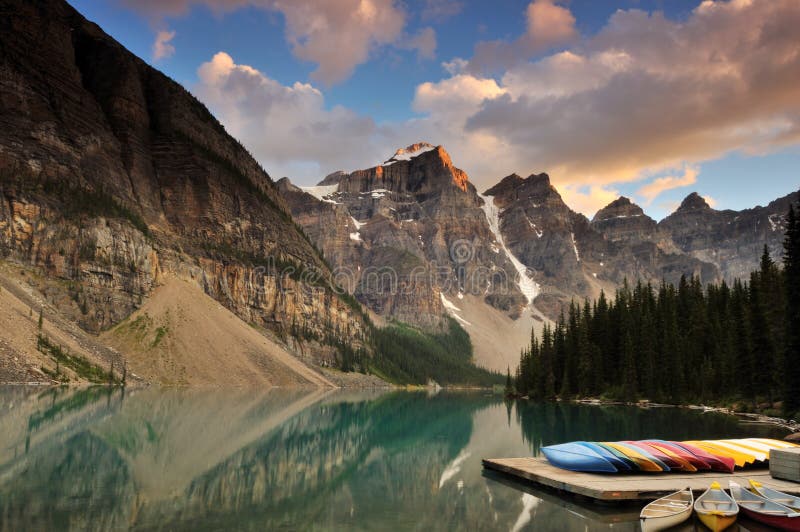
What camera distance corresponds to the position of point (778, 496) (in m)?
18.3

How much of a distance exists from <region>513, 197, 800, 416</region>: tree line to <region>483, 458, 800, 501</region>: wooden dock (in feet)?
99.5

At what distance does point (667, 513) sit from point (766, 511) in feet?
8.76

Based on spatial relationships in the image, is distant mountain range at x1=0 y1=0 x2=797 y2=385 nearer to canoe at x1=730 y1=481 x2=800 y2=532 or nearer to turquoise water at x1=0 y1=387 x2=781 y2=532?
turquoise water at x1=0 y1=387 x2=781 y2=532

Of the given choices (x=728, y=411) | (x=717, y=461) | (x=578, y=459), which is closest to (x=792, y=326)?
(x=728, y=411)

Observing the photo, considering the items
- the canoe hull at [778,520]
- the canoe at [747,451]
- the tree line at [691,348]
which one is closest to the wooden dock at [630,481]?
the canoe at [747,451]

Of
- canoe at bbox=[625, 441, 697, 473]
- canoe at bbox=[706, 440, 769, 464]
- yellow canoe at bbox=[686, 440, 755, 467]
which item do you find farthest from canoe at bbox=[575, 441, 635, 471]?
canoe at bbox=[706, 440, 769, 464]

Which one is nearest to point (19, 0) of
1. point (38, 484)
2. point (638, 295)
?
point (638, 295)

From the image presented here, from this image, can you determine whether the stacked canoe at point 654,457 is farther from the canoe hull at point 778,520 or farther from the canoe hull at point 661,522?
the canoe hull at point 661,522

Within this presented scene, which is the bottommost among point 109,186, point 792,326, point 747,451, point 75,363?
point 747,451

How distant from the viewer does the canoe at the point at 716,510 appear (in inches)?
665

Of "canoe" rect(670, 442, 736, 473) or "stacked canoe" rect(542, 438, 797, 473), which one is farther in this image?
"canoe" rect(670, 442, 736, 473)

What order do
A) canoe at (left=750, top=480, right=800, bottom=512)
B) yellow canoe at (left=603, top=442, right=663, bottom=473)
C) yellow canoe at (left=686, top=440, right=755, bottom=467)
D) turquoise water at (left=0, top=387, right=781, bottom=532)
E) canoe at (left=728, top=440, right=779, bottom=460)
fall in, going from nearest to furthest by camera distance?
canoe at (left=750, top=480, right=800, bottom=512)
turquoise water at (left=0, top=387, right=781, bottom=532)
yellow canoe at (left=603, top=442, right=663, bottom=473)
yellow canoe at (left=686, top=440, right=755, bottom=467)
canoe at (left=728, top=440, right=779, bottom=460)

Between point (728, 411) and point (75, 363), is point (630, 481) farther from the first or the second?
point (75, 363)

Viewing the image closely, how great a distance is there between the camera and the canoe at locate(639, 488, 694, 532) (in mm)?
16969
